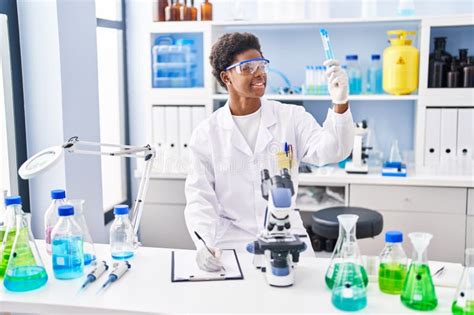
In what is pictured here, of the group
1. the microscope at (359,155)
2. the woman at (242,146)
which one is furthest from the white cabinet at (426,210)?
the woman at (242,146)

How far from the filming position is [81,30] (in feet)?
9.00

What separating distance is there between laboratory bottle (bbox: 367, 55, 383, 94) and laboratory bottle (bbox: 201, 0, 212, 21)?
106 cm

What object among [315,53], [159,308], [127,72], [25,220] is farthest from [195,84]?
[159,308]

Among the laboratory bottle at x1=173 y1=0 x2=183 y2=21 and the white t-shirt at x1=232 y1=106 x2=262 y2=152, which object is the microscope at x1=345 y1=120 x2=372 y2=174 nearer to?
the white t-shirt at x1=232 y1=106 x2=262 y2=152

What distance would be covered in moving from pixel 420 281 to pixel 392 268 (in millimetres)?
105

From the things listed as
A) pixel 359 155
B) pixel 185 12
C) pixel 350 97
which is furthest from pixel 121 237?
pixel 185 12

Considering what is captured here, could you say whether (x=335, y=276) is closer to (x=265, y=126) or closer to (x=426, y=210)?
(x=265, y=126)

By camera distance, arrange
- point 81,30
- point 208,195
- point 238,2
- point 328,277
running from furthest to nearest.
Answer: point 238,2
point 81,30
point 208,195
point 328,277

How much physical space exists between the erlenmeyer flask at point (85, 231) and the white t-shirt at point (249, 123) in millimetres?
751

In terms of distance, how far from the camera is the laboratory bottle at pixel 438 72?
3.07 m

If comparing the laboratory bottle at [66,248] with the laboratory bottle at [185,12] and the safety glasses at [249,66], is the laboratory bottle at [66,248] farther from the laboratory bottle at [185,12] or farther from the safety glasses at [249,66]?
the laboratory bottle at [185,12]

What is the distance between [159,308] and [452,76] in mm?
2398

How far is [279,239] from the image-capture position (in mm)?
1422

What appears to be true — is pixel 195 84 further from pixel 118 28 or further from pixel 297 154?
pixel 297 154
